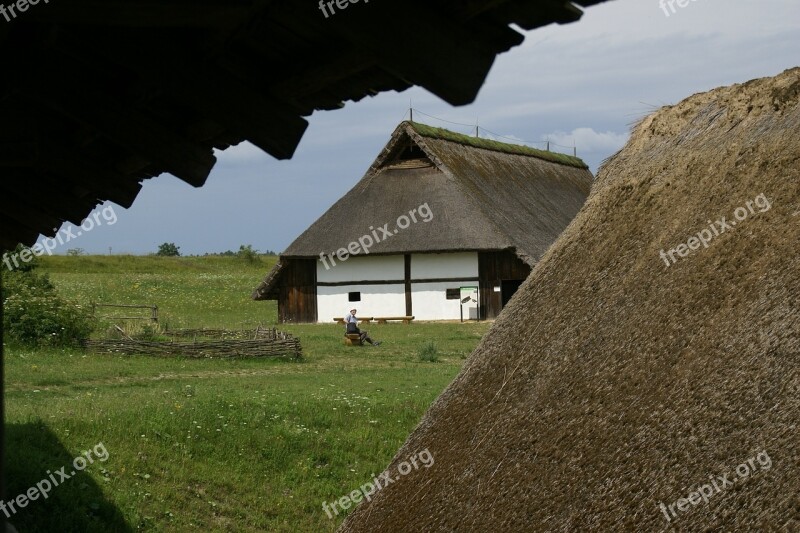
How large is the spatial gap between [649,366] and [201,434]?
8.01 metres

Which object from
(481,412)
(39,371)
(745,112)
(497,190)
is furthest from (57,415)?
(497,190)

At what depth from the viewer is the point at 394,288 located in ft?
101

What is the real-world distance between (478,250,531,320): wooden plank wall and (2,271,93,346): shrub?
13073 mm

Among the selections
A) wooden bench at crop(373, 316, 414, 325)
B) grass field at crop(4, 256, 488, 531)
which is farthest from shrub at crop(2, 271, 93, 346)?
wooden bench at crop(373, 316, 414, 325)

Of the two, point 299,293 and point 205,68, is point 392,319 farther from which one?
point 205,68

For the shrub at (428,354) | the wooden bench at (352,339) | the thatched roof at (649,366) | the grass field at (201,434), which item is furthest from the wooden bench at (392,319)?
the thatched roof at (649,366)

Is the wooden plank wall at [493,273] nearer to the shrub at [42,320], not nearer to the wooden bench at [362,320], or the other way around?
the wooden bench at [362,320]

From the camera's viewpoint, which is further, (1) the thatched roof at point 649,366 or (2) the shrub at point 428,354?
(2) the shrub at point 428,354

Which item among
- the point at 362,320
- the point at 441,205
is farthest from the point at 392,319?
the point at 441,205

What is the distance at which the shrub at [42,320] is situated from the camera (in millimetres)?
19547

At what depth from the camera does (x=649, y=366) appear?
21.0ft

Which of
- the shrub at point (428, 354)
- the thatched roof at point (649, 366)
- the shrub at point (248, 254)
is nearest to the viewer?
the thatched roof at point (649, 366)

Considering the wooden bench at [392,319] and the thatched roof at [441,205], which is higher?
the thatched roof at [441,205]

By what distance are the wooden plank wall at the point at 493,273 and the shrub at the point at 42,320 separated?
13073 mm
